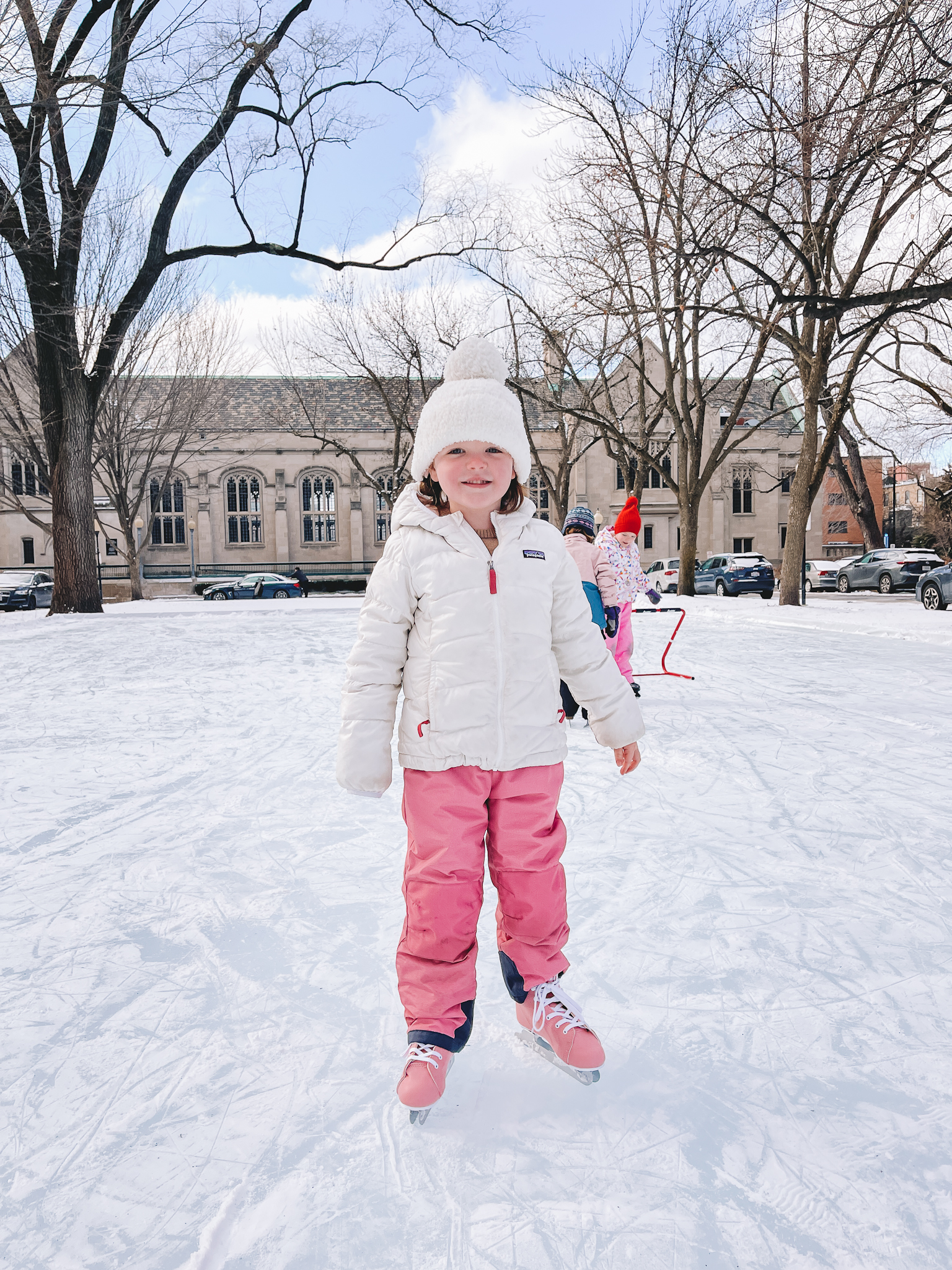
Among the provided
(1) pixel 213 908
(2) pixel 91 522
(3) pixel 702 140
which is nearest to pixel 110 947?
(1) pixel 213 908

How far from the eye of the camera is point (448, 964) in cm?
180

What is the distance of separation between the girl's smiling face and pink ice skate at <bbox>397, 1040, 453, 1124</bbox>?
1167mm

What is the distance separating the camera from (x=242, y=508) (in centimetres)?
4556

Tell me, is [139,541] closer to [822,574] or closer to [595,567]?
[822,574]

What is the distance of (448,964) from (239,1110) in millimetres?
501

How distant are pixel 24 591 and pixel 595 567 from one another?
23.0 m

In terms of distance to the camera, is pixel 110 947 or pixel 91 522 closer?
pixel 110 947

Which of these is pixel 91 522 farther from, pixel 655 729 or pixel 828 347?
pixel 828 347

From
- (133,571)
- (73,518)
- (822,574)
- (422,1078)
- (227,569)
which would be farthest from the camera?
(227,569)

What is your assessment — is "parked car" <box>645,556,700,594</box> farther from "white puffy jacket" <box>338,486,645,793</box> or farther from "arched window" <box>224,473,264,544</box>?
"white puffy jacket" <box>338,486,645,793</box>

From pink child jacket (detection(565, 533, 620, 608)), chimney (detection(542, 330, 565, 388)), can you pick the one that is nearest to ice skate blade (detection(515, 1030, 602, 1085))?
pink child jacket (detection(565, 533, 620, 608))

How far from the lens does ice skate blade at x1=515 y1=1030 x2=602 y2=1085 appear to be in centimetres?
178

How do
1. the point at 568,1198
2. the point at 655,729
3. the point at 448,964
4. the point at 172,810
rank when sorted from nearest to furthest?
1. the point at 568,1198
2. the point at 448,964
3. the point at 172,810
4. the point at 655,729

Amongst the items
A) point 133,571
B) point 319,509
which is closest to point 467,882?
point 133,571
